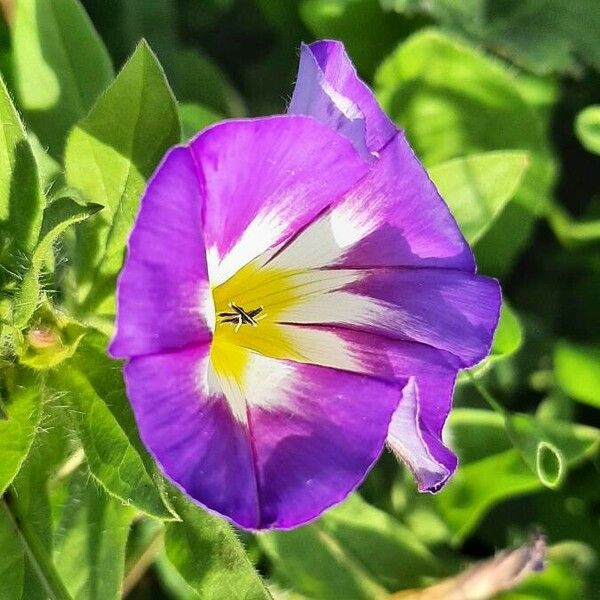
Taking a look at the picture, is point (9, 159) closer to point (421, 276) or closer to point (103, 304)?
point (103, 304)

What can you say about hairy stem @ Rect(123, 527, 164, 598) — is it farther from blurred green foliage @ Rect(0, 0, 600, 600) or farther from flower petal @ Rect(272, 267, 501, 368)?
flower petal @ Rect(272, 267, 501, 368)

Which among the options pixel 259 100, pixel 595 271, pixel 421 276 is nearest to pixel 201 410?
pixel 421 276

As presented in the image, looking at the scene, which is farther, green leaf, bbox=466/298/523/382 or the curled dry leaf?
the curled dry leaf

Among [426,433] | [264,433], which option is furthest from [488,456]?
[264,433]

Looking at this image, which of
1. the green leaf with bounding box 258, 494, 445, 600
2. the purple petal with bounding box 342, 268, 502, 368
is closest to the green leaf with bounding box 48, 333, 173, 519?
the purple petal with bounding box 342, 268, 502, 368

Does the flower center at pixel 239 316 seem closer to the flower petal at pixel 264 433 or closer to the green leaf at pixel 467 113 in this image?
the flower petal at pixel 264 433

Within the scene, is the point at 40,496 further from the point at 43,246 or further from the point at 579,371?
the point at 579,371
